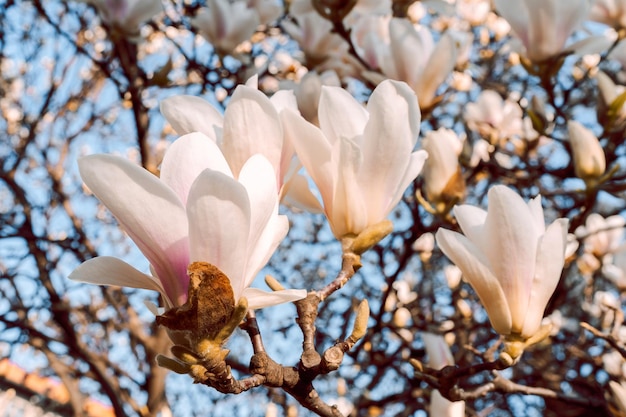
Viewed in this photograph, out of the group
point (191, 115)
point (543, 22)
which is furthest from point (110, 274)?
point (543, 22)

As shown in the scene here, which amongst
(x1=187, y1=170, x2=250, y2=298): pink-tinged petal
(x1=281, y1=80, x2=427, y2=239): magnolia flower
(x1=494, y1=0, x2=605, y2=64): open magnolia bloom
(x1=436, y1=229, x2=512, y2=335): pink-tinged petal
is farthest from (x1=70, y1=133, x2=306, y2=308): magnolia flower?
(x1=494, y1=0, x2=605, y2=64): open magnolia bloom

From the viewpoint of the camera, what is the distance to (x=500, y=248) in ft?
2.22

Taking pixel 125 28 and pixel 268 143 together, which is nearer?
pixel 268 143

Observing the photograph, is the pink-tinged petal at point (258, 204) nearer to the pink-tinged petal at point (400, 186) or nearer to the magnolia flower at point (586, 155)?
the pink-tinged petal at point (400, 186)

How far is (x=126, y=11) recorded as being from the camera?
5.43ft

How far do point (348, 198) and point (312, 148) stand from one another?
59 mm

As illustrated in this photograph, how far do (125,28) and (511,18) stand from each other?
0.93 m

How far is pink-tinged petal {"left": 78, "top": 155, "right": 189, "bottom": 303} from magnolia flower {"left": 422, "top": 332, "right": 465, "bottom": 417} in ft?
2.10

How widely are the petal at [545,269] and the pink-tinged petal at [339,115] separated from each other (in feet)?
0.71

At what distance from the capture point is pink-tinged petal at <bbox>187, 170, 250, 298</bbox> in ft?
1.55

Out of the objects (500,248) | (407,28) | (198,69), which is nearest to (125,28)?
(198,69)

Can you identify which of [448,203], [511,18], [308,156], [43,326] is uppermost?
[308,156]

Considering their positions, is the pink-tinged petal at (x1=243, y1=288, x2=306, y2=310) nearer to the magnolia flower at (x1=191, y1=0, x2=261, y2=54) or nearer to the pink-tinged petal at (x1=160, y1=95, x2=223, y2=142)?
the pink-tinged petal at (x1=160, y1=95, x2=223, y2=142)

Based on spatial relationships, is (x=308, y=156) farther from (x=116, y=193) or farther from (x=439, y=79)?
(x=439, y=79)
